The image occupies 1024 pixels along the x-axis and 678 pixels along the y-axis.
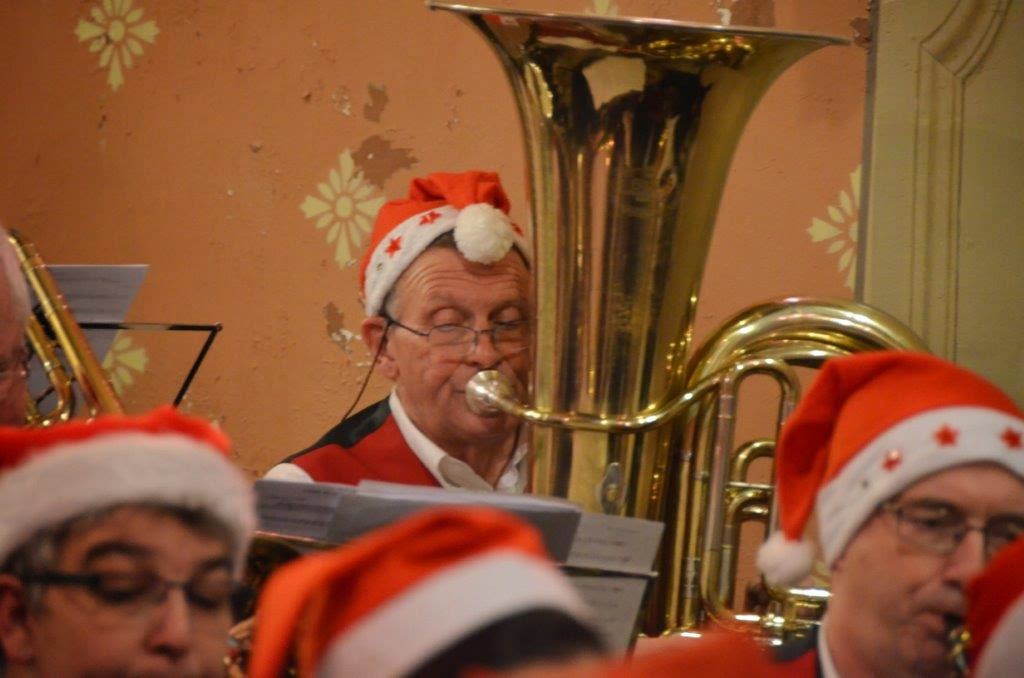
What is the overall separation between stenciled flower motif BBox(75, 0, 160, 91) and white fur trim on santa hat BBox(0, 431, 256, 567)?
2.13 metres

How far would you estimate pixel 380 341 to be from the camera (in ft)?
7.75

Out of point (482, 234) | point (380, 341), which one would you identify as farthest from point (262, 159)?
point (482, 234)

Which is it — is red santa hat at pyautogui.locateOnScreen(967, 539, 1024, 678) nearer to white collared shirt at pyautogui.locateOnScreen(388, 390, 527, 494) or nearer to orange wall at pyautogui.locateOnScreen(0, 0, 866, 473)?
white collared shirt at pyautogui.locateOnScreen(388, 390, 527, 494)

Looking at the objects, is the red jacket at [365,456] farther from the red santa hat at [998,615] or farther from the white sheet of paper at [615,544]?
the red santa hat at [998,615]

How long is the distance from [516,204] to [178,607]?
1783 millimetres

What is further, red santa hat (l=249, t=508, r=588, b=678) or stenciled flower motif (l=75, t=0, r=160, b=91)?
stenciled flower motif (l=75, t=0, r=160, b=91)

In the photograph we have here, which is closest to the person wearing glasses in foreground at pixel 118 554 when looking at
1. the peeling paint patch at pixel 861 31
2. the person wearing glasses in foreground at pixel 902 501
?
→ the person wearing glasses in foreground at pixel 902 501

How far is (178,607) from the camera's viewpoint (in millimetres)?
1050

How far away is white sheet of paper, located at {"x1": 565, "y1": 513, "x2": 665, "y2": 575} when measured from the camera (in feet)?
4.81

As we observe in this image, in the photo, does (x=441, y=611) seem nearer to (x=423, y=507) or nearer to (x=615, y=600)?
(x=423, y=507)

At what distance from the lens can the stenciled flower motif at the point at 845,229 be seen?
8.37 feet

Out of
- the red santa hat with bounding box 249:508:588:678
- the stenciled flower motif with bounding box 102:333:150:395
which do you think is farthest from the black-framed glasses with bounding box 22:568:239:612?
the stenciled flower motif with bounding box 102:333:150:395

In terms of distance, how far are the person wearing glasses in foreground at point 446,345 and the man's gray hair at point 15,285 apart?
566 mm

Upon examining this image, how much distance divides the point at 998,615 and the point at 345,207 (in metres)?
1.95
